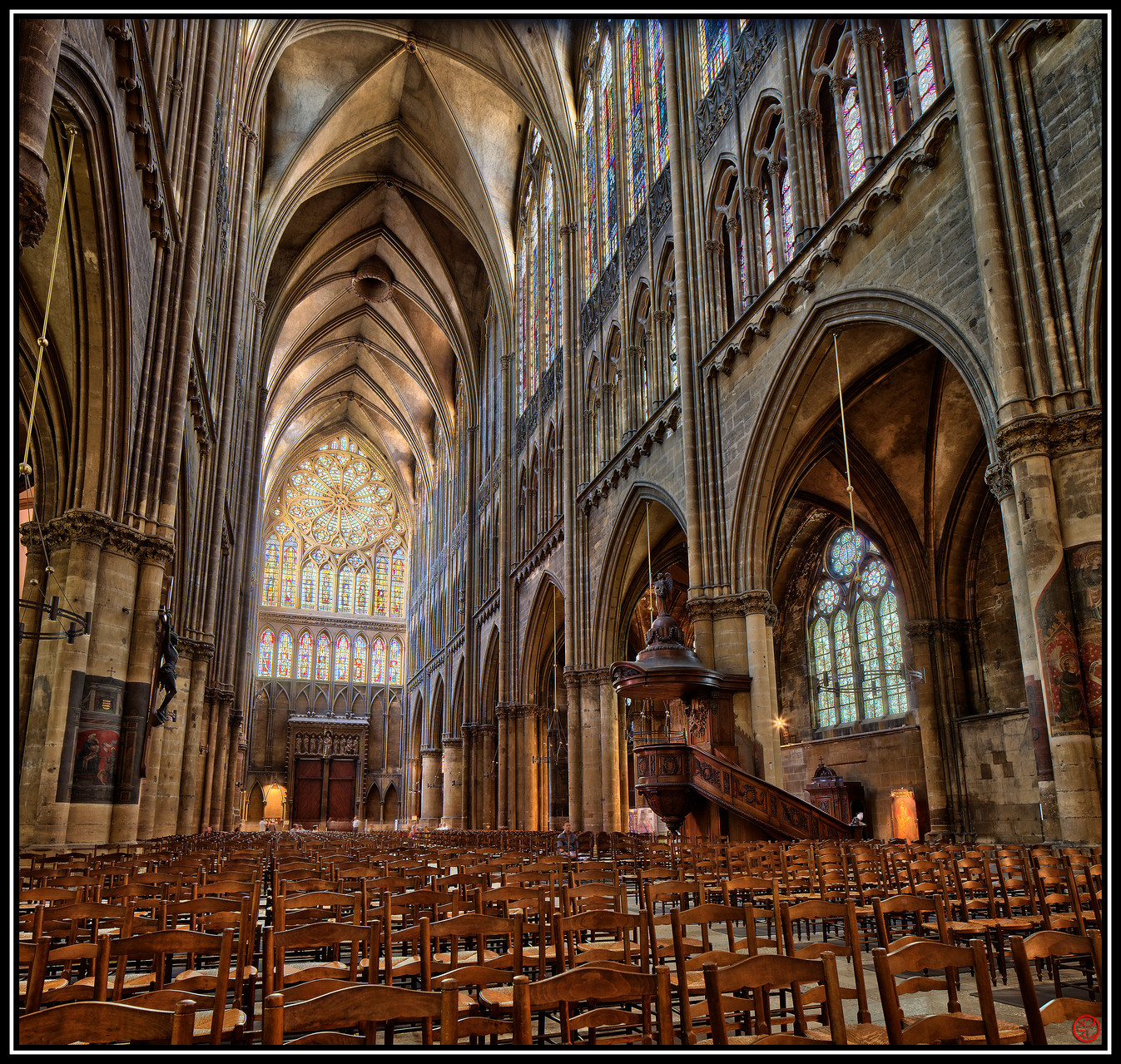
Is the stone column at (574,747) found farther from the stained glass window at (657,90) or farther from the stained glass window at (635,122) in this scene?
the stained glass window at (657,90)

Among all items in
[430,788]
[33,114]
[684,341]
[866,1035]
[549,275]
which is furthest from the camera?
[430,788]

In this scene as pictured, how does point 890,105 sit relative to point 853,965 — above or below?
above

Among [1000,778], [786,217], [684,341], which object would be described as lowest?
[1000,778]

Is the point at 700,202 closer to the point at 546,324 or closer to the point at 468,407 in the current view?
the point at 546,324

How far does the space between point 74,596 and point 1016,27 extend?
13651 millimetres

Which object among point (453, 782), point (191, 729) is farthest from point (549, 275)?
point (453, 782)

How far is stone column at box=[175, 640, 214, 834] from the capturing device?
21.1 m

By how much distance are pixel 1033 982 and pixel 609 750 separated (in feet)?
67.2

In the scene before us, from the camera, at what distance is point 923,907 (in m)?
5.23

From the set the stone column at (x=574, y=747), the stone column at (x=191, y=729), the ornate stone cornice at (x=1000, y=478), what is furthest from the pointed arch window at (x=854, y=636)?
the stone column at (x=191, y=729)

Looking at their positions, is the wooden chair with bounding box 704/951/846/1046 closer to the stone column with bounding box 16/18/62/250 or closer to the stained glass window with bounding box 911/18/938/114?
the stone column with bounding box 16/18/62/250

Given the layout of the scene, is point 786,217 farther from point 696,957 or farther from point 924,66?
point 696,957

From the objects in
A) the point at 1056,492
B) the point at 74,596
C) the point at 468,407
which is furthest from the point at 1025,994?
the point at 468,407

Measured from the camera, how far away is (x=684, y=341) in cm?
1900
